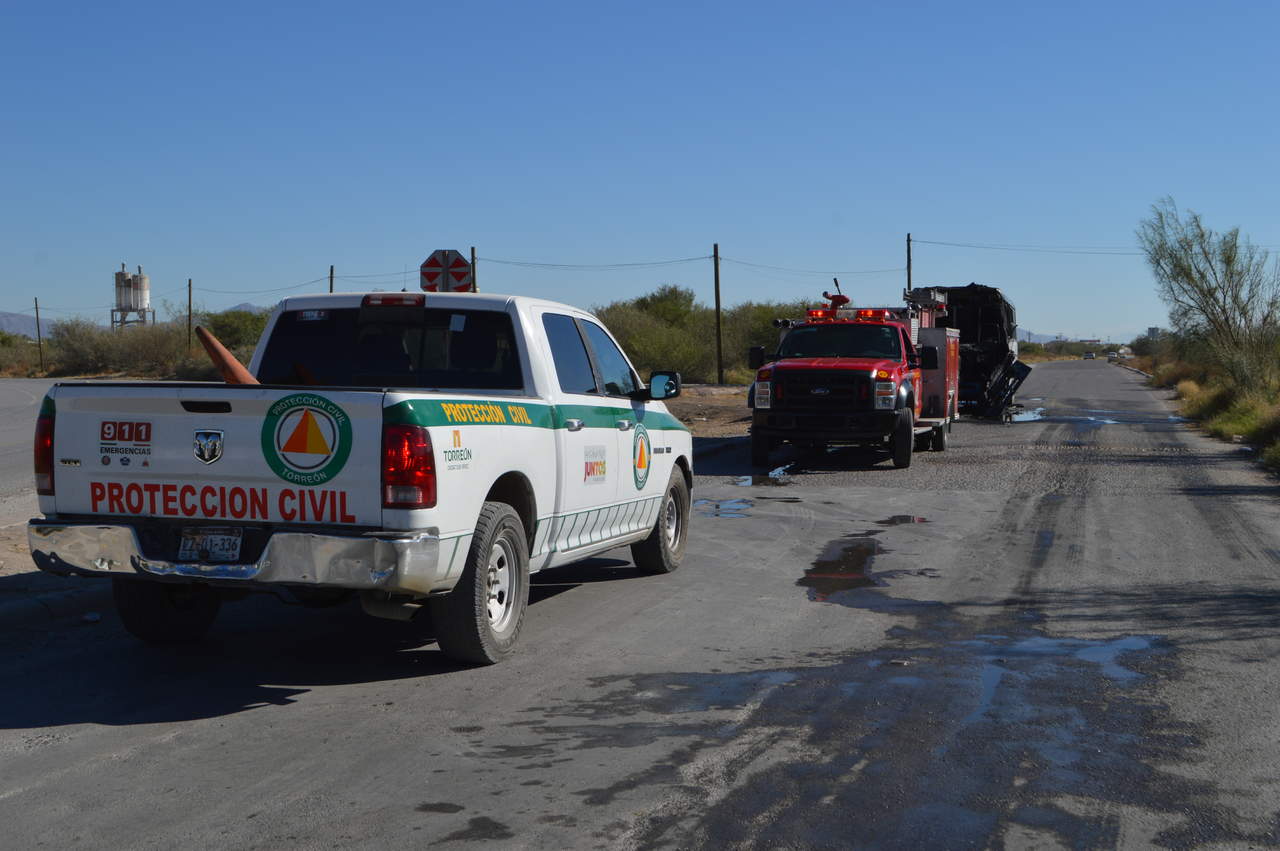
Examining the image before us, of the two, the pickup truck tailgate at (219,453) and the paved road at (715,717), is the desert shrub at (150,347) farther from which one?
the pickup truck tailgate at (219,453)

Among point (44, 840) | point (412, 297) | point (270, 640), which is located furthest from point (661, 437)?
point (44, 840)

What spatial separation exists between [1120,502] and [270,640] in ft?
33.1

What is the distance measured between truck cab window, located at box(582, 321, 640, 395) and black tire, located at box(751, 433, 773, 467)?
30.7 feet

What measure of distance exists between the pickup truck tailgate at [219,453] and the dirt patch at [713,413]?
16.7 metres

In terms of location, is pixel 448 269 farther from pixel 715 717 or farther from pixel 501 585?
pixel 715 717

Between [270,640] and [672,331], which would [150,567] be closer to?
[270,640]

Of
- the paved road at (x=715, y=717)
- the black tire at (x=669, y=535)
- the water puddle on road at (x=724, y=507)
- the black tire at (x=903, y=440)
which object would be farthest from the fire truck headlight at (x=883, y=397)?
the black tire at (x=669, y=535)

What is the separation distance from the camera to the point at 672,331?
57000 millimetres

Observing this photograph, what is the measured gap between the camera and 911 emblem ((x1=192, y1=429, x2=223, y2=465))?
592 centimetres

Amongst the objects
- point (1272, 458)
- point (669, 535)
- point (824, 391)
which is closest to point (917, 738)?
point (669, 535)

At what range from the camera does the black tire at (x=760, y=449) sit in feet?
60.2

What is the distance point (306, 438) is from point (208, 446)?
1.70 ft

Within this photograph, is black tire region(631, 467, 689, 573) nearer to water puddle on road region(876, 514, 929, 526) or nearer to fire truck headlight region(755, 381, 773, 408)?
water puddle on road region(876, 514, 929, 526)

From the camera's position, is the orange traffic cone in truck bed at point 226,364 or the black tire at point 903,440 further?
the black tire at point 903,440
